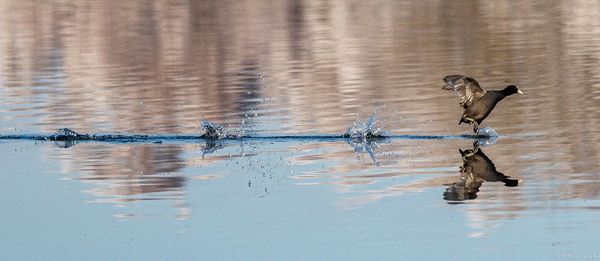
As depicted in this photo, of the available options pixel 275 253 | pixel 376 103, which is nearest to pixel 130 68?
pixel 376 103

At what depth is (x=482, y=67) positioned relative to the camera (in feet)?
144

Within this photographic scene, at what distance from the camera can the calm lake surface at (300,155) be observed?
54.1 feet

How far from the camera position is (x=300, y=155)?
23438 mm

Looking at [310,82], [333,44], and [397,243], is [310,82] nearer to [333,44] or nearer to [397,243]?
[333,44]

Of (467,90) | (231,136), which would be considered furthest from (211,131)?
(467,90)

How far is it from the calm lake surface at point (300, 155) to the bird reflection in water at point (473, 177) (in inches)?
3.5

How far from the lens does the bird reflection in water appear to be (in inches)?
758

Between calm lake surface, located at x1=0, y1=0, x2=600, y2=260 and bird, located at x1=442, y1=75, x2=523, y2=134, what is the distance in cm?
48

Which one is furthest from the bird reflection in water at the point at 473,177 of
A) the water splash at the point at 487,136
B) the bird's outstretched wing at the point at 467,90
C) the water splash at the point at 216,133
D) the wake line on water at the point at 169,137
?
the water splash at the point at 216,133

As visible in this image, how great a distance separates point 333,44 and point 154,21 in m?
22.2

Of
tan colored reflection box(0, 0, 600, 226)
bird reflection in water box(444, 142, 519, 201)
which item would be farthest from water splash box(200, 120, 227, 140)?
bird reflection in water box(444, 142, 519, 201)

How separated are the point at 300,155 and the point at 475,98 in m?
3.45

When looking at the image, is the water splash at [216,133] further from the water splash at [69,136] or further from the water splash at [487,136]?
the water splash at [487,136]

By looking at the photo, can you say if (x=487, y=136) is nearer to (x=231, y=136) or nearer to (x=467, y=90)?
(x=467, y=90)
